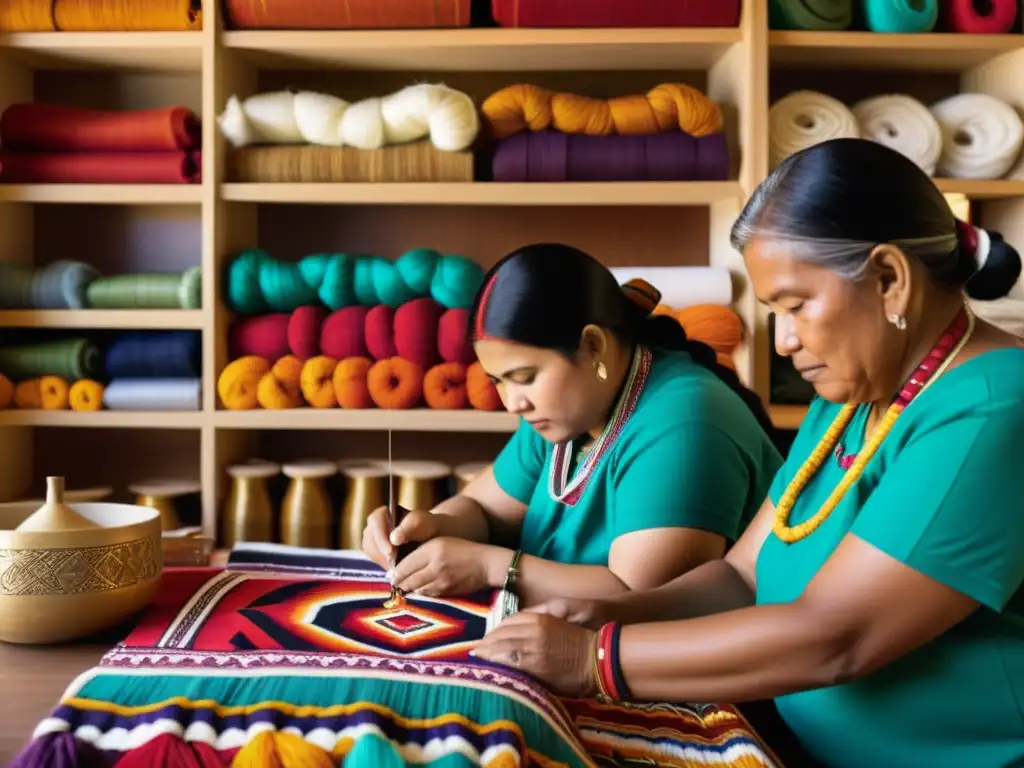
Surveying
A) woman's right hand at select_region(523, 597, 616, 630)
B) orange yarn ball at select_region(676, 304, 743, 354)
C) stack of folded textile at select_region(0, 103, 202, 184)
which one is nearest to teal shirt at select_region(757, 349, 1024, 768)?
woman's right hand at select_region(523, 597, 616, 630)

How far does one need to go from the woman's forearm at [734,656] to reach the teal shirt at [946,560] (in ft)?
0.24

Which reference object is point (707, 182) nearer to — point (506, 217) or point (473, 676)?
point (506, 217)

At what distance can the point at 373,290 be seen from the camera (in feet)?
8.22

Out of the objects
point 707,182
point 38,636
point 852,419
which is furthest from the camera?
point 707,182

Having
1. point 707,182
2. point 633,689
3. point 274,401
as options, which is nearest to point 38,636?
point 633,689

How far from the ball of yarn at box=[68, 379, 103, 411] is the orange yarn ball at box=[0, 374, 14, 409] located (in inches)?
5.5

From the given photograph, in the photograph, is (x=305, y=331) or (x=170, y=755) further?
(x=305, y=331)

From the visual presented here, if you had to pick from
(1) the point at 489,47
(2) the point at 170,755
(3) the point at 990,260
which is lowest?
(2) the point at 170,755

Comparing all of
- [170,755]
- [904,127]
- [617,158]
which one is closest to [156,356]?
[617,158]

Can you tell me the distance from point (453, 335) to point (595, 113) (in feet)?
2.02

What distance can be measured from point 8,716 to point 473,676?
46cm

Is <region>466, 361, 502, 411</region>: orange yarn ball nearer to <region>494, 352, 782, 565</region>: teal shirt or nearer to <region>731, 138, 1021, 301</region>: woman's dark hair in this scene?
<region>494, 352, 782, 565</region>: teal shirt

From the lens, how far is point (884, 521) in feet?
2.89

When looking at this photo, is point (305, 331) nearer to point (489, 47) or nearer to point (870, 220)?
point (489, 47)
